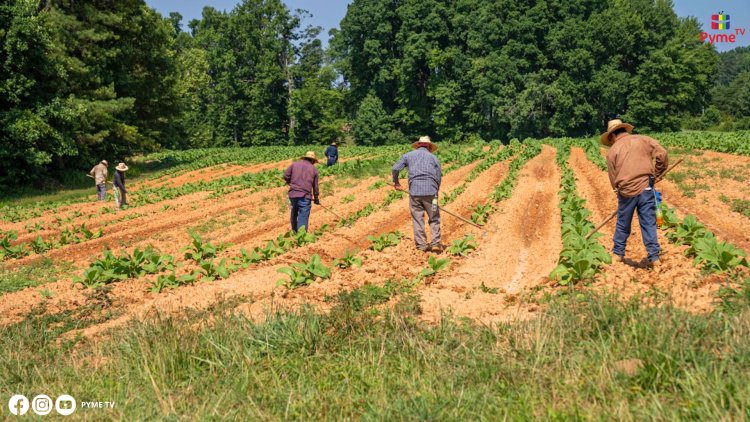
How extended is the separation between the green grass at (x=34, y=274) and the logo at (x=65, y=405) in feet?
19.1

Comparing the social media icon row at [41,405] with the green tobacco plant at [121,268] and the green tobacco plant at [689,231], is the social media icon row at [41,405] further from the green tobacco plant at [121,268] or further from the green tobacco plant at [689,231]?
the green tobacco plant at [689,231]

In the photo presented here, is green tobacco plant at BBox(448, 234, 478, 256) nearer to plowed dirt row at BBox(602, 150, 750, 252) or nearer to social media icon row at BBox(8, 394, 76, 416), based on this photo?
plowed dirt row at BBox(602, 150, 750, 252)

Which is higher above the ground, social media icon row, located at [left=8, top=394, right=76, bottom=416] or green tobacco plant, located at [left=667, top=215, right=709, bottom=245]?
green tobacco plant, located at [left=667, top=215, right=709, bottom=245]

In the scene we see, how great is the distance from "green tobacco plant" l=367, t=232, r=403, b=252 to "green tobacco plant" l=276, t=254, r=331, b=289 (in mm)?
2034

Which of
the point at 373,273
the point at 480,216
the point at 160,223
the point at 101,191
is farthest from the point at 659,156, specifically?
the point at 101,191

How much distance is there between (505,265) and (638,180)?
2.46m

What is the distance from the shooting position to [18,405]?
15.0 ft

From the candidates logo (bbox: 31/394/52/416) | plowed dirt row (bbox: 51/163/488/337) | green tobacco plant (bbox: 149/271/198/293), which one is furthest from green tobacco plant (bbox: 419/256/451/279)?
logo (bbox: 31/394/52/416)

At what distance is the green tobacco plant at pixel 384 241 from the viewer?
9.95 m

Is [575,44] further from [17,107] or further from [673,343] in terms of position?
[673,343]

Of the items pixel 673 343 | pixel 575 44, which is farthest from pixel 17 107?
pixel 575 44

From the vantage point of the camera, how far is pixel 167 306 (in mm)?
7184

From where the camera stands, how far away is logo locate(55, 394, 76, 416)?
4426 millimetres

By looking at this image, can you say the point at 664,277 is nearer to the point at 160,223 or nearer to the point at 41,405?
the point at 41,405
